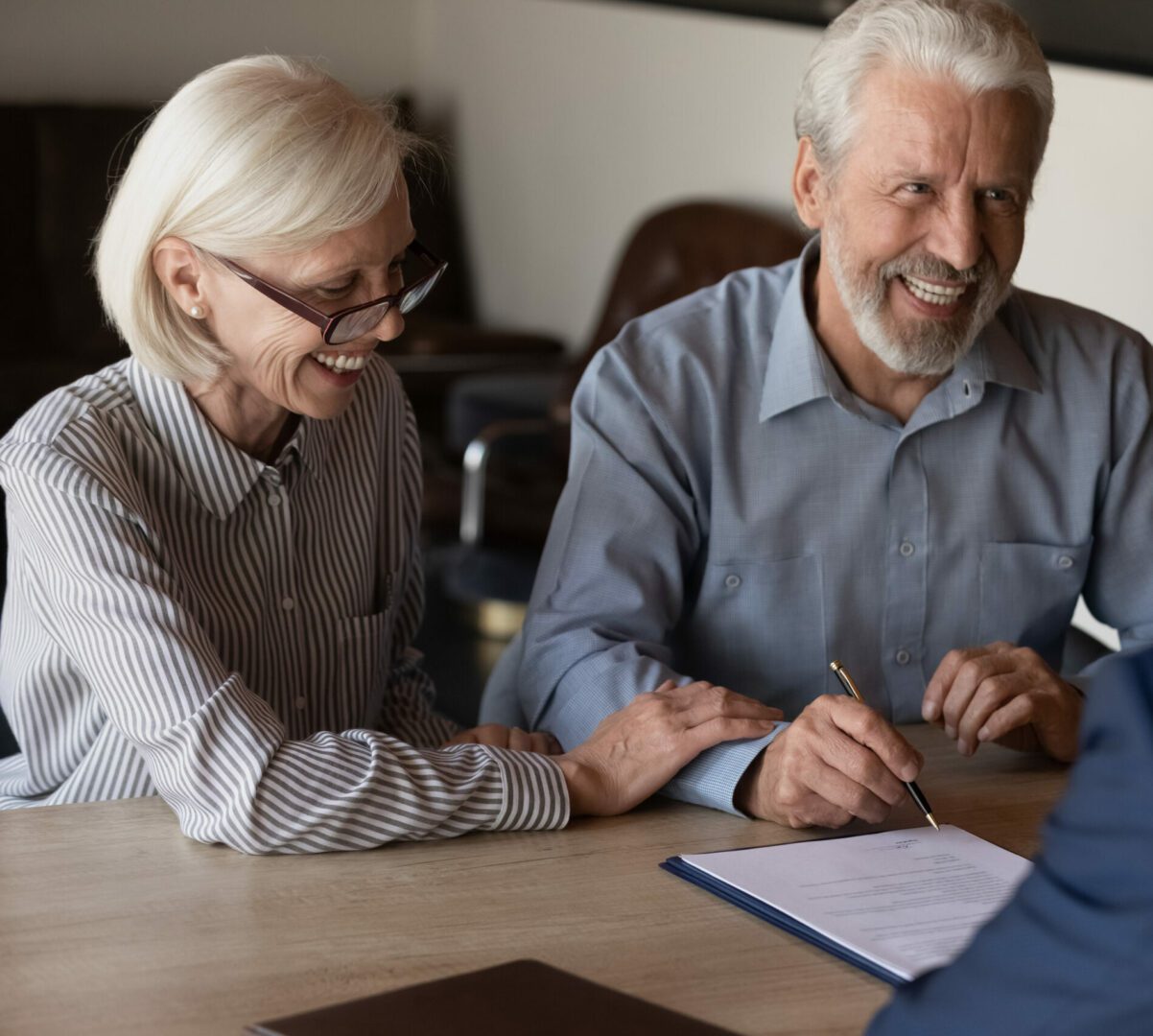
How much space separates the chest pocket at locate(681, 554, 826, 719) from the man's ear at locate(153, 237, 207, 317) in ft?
2.14

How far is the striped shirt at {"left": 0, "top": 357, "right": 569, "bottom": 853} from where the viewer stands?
1.39 meters

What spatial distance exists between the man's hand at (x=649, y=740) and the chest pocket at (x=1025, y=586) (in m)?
0.49

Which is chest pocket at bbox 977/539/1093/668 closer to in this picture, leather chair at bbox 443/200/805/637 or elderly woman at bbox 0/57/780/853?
elderly woman at bbox 0/57/780/853

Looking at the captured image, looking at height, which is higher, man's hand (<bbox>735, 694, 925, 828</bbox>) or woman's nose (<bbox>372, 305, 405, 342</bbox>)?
woman's nose (<bbox>372, 305, 405, 342</bbox>)

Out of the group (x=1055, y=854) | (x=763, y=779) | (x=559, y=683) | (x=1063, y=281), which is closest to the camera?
(x=1055, y=854)

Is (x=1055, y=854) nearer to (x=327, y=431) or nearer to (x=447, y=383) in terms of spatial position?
(x=327, y=431)

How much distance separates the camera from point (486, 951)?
120 centimetres

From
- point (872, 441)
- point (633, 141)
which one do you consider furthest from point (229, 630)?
point (633, 141)

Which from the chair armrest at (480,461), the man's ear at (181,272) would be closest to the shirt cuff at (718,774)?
the man's ear at (181,272)

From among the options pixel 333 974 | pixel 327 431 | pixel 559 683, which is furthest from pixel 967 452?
pixel 333 974

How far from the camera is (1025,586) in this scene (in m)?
1.95

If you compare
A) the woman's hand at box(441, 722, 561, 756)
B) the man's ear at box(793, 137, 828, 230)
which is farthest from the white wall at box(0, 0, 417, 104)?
the woman's hand at box(441, 722, 561, 756)

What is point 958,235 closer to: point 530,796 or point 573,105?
point 530,796

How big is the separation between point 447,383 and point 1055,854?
16.1 ft
